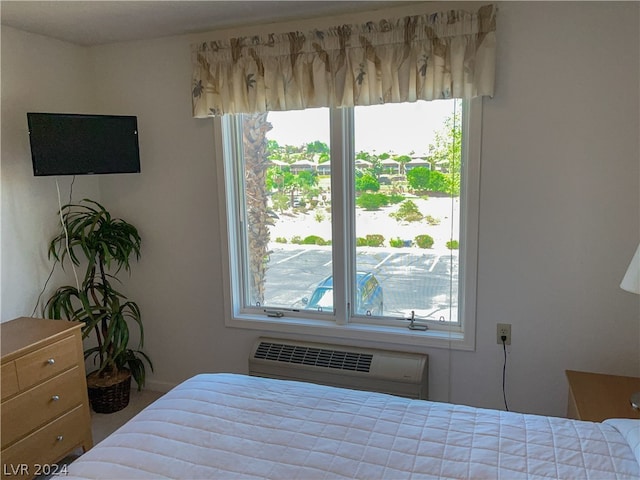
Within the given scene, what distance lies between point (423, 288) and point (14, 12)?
2.51 m

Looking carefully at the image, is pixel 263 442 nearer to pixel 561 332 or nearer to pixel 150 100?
pixel 561 332

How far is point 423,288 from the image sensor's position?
2.54 metres

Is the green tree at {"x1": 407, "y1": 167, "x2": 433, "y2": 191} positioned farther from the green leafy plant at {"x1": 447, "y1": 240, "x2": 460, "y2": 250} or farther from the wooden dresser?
the wooden dresser

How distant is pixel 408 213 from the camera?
8.19 feet

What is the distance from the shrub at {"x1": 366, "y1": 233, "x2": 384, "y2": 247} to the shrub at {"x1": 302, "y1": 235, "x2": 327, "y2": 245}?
0.26 m

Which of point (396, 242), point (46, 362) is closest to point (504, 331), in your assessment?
point (396, 242)

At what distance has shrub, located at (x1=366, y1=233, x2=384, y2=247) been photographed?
2568 mm

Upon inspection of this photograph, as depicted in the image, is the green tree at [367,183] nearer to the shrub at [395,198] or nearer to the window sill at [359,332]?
the shrub at [395,198]

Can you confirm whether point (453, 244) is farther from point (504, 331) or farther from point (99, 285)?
point (99, 285)

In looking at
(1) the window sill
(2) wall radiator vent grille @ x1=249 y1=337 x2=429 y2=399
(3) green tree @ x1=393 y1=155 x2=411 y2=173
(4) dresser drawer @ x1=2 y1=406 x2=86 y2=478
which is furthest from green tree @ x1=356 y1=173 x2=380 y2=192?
(4) dresser drawer @ x1=2 y1=406 x2=86 y2=478

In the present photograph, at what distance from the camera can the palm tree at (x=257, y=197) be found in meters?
2.71

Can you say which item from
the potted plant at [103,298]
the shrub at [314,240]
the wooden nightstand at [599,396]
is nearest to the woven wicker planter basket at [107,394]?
the potted plant at [103,298]

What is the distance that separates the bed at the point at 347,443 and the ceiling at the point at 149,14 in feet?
5.97

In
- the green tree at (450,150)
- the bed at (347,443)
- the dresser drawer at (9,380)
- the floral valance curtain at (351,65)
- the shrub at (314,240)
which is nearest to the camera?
the bed at (347,443)
